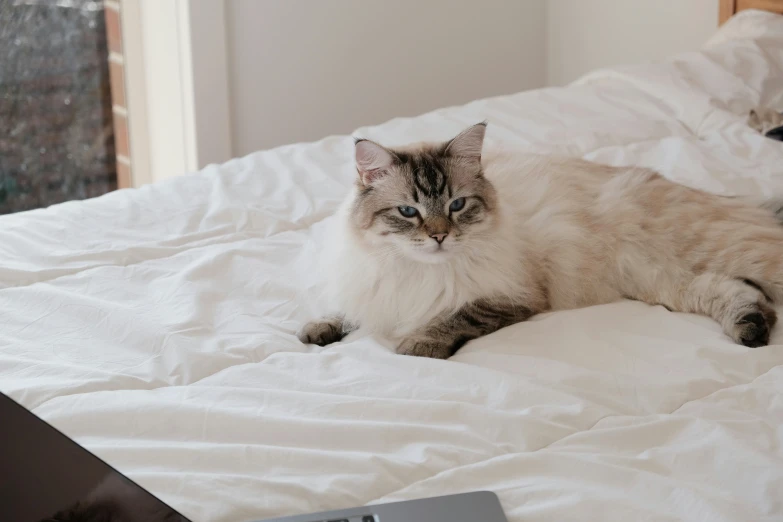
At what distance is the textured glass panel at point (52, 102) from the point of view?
140 inches

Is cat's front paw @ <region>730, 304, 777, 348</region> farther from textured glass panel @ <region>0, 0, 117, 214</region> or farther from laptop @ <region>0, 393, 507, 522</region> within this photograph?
textured glass panel @ <region>0, 0, 117, 214</region>

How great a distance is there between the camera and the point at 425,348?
159 cm

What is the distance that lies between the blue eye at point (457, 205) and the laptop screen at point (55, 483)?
88cm

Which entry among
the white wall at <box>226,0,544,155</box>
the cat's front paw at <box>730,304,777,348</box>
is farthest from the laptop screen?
the white wall at <box>226,0,544,155</box>

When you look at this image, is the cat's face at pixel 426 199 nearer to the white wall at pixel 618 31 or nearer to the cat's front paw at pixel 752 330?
the cat's front paw at pixel 752 330

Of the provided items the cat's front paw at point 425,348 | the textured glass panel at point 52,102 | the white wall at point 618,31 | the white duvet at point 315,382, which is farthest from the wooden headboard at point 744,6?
the textured glass panel at point 52,102

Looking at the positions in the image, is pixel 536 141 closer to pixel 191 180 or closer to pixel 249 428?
pixel 191 180

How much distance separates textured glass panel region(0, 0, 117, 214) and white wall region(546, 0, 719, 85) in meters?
2.21

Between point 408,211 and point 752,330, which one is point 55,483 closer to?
point 408,211

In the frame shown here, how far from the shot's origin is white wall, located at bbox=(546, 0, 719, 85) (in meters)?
A: 3.67

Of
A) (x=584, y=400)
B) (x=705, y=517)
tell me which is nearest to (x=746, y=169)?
(x=584, y=400)

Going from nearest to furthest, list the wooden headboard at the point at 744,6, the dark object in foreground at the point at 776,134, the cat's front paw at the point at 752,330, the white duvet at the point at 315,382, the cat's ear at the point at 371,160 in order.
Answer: the white duvet at the point at 315,382, the cat's front paw at the point at 752,330, the cat's ear at the point at 371,160, the dark object in foreground at the point at 776,134, the wooden headboard at the point at 744,6

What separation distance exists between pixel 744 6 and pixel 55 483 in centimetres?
322

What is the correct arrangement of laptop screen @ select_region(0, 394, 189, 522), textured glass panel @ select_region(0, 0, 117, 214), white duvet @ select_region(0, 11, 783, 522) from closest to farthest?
laptop screen @ select_region(0, 394, 189, 522)
white duvet @ select_region(0, 11, 783, 522)
textured glass panel @ select_region(0, 0, 117, 214)
